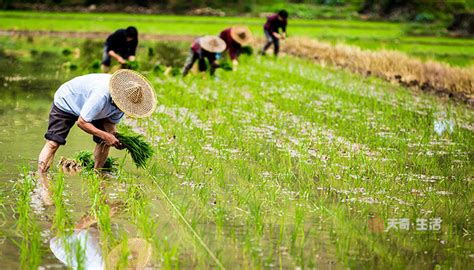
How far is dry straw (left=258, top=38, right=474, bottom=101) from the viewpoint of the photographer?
559 inches

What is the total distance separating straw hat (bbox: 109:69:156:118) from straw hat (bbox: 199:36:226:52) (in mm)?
7670

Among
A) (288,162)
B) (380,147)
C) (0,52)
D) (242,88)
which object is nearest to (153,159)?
(288,162)

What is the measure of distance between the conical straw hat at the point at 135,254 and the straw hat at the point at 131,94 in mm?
1648

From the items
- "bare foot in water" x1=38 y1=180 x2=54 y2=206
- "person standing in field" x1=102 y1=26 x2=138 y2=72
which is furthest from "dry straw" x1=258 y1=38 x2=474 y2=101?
"bare foot in water" x1=38 y1=180 x2=54 y2=206

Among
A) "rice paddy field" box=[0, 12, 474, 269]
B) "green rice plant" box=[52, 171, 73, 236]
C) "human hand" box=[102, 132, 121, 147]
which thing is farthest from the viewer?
"human hand" box=[102, 132, 121, 147]

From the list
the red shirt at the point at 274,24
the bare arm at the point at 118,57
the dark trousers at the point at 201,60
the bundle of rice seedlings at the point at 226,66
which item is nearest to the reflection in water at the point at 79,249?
the bare arm at the point at 118,57

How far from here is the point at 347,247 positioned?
5.23m

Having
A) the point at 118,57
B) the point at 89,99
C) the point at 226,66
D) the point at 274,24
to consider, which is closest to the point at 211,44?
the point at 226,66

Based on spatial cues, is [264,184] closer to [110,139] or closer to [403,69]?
[110,139]

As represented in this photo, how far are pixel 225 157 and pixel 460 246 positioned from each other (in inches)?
117

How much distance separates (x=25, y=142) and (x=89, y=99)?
2.16 m

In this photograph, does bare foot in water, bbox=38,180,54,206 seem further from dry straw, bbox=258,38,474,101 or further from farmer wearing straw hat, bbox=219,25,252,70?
farmer wearing straw hat, bbox=219,25,252,70

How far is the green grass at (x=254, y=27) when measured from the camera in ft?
84.1

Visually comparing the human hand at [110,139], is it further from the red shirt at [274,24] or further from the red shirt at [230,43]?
the red shirt at [274,24]
